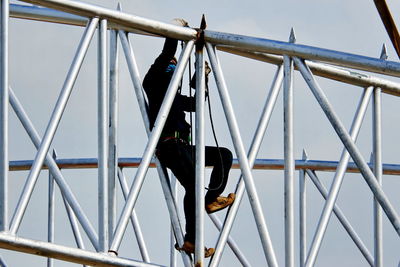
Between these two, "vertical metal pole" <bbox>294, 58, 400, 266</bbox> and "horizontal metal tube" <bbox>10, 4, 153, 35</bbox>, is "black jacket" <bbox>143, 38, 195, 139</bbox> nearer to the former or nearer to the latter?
"horizontal metal tube" <bbox>10, 4, 153, 35</bbox>

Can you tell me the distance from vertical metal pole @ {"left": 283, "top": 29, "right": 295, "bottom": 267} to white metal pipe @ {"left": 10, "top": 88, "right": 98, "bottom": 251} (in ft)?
8.67

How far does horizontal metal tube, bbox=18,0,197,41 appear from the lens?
1755cm

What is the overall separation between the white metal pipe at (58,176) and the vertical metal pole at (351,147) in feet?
11.5

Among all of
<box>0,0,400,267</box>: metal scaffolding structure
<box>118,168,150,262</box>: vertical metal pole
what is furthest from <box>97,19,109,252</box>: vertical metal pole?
<box>118,168,150,262</box>: vertical metal pole

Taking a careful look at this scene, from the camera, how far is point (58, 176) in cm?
1841

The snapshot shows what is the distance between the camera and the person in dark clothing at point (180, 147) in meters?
19.7

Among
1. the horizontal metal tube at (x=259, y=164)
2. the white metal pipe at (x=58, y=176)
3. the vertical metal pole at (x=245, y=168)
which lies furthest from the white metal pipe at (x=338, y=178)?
the horizontal metal tube at (x=259, y=164)

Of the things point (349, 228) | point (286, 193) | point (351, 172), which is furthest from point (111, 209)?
point (351, 172)

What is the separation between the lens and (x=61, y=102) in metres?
17.2

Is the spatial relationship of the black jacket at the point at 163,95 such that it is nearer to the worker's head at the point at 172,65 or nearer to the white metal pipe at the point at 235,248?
the worker's head at the point at 172,65

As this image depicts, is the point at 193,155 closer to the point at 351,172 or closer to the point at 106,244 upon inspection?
the point at 106,244

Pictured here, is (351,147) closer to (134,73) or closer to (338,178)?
(338,178)

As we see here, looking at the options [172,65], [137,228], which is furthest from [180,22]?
[137,228]

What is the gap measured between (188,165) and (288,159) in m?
1.82
